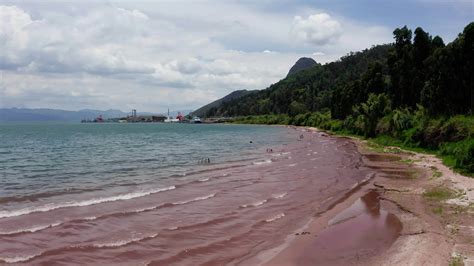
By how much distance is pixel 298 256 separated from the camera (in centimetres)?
1507

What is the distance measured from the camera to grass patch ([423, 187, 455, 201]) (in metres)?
23.1

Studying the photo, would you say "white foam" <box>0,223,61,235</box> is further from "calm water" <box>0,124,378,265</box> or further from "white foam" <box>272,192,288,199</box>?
"white foam" <box>272,192,288,199</box>

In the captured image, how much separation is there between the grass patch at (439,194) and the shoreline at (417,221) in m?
0.05

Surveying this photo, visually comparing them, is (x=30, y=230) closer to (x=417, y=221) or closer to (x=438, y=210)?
(x=417, y=221)

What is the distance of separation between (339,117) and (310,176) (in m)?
90.6

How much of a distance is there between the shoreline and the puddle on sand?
179 mm

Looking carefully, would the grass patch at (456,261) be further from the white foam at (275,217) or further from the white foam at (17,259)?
the white foam at (17,259)

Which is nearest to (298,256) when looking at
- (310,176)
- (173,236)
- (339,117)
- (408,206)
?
(173,236)

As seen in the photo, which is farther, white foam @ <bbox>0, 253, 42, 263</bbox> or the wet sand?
the wet sand

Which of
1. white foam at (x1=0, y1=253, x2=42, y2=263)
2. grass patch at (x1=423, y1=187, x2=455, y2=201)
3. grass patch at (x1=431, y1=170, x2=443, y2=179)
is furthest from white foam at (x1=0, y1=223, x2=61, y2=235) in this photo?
grass patch at (x1=431, y1=170, x2=443, y2=179)

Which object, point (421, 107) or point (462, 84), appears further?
point (421, 107)

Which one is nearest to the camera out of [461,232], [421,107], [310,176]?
[461,232]

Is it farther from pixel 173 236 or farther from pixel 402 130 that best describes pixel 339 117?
pixel 173 236

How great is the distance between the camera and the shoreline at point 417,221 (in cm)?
1419
